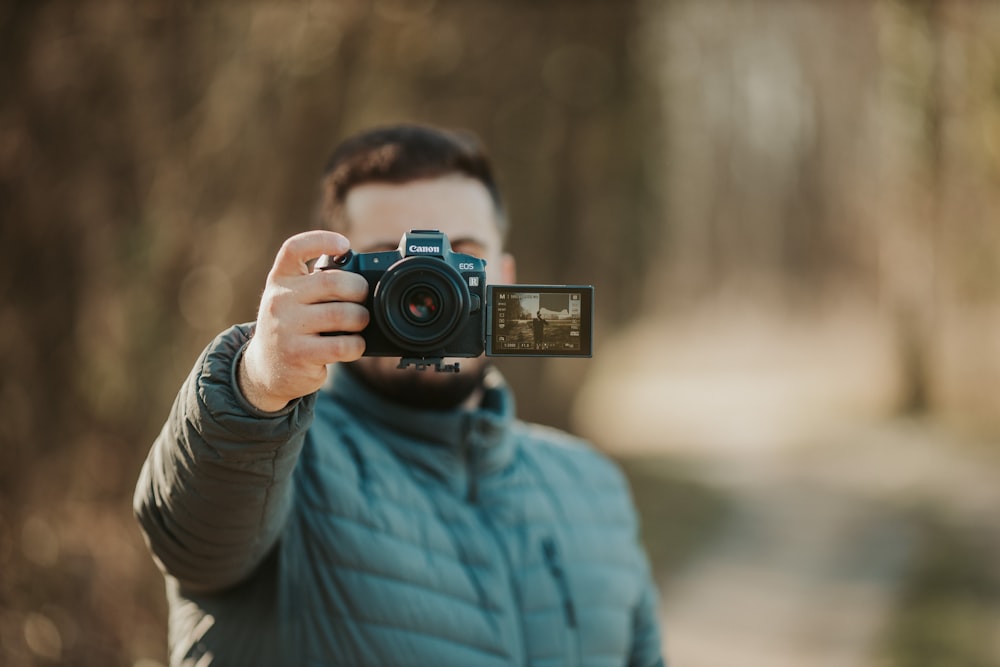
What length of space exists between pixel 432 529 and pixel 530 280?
22.4 feet

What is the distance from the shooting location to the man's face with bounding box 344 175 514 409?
2.11 meters

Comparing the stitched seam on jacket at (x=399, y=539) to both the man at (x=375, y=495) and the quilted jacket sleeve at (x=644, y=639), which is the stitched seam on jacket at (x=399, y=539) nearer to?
the man at (x=375, y=495)

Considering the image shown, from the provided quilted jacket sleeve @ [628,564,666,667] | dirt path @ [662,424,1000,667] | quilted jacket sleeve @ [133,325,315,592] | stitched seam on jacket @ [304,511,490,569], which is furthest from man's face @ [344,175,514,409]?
dirt path @ [662,424,1000,667]

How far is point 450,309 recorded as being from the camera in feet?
5.63

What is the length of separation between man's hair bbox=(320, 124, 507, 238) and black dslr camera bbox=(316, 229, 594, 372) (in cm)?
48

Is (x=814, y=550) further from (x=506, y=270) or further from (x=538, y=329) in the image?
(x=538, y=329)

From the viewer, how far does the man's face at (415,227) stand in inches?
83.1

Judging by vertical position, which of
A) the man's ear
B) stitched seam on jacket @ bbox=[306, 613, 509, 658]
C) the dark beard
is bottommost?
stitched seam on jacket @ bbox=[306, 613, 509, 658]

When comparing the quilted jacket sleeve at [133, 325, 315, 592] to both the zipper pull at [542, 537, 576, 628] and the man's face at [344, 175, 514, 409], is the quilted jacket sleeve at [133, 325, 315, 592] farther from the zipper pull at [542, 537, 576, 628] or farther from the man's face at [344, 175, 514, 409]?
the zipper pull at [542, 537, 576, 628]

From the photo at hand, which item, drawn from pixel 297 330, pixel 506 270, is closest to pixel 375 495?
pixel 297 330

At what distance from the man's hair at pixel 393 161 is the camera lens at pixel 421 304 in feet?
1.74

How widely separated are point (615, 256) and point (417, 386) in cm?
747

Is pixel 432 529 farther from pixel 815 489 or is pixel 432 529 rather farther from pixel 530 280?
pixel 815 489

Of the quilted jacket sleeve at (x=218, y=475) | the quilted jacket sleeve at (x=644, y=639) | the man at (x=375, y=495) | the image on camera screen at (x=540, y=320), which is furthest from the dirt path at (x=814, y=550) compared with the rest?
the quilted jacket sleeve at (x=218, y=475)
